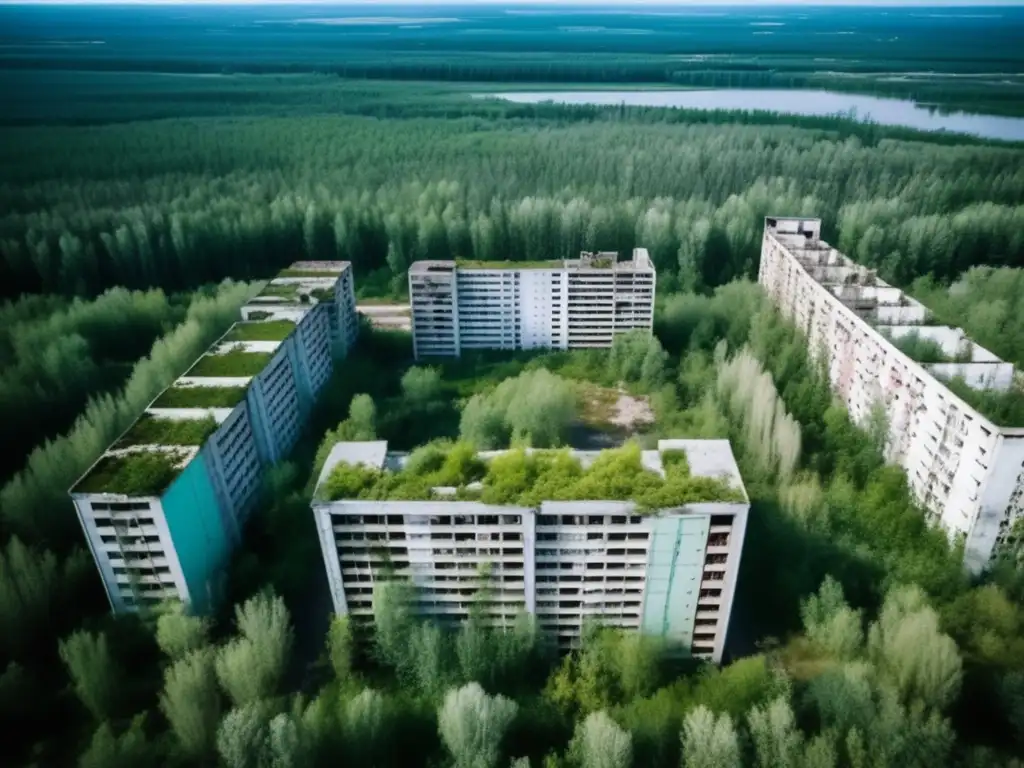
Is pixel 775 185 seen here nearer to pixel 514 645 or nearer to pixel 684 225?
pixel 684 225

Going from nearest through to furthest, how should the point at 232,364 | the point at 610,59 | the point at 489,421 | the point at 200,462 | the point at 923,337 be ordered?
the point at 200,462, the point at 232,364, the point at 923,337, the point at 489,421, the point at 610,59

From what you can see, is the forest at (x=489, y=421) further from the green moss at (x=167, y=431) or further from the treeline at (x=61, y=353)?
the green moss at (x=167, y=431)

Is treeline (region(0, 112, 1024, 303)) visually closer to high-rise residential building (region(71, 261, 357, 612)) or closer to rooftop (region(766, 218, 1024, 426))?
rooftop (region(766, 218, 1024, 426))

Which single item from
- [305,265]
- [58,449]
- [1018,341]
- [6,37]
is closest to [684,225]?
[1018,341]

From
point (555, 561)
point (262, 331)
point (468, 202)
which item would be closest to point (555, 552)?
point (555, 561)

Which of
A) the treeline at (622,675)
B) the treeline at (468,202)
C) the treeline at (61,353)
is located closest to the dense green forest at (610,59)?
the treeline at (468,202)

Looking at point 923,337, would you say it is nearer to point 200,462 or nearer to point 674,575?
point 674,575
